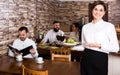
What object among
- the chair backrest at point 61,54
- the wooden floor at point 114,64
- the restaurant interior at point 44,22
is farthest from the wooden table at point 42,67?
the wooden floor at point 114,64

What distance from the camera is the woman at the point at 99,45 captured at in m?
1.84

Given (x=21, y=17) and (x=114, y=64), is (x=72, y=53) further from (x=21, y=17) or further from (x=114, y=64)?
(x=21, y=17)

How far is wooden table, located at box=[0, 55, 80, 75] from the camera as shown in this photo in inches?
94.3

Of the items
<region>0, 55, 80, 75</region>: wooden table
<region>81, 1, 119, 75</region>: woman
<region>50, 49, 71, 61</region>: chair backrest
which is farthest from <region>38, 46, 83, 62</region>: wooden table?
<region>81, 1, 119, 75</region>: woman

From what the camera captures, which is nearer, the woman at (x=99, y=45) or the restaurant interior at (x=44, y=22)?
the woman at (x=99, y=45)

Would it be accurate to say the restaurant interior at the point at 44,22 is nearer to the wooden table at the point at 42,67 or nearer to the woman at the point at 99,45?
the wooden table at the point at 42,67

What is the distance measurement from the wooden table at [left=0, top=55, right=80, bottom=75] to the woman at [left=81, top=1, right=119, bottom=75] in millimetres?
523

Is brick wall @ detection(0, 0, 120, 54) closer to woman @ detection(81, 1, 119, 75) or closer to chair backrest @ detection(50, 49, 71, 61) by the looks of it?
chair backrest @ detection(50, 49, 71, 61)

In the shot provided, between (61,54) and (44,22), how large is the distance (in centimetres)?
232

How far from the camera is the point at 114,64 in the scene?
11.8 feet

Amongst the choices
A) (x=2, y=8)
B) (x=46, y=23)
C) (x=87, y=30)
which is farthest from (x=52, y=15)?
(x=87, y=30)

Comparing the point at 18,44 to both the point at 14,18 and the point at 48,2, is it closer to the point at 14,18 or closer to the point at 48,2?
the point at 14,18

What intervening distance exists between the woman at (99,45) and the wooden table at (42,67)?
52 centimetres

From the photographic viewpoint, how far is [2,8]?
11.3 ft
